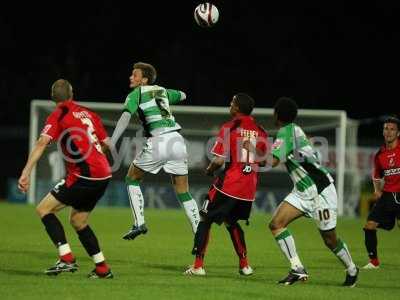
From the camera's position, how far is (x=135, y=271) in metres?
10.7

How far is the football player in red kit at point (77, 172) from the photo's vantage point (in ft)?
31.6

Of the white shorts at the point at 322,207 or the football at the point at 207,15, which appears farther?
the football at the point at 207,15

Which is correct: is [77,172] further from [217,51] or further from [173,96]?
[217,51]

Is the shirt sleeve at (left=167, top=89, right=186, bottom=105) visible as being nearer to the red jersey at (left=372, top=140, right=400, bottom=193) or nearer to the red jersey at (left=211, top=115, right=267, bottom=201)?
the red jersey at (left=211, top=115, right=267, bottom=201)

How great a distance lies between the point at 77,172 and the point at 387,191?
4623mm

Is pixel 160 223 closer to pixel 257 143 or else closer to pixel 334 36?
pixel 257 143

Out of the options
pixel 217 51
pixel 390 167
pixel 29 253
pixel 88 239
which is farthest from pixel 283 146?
pixel 217 51

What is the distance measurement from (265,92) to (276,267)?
20.6 meters

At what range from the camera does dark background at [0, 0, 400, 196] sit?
104 ft

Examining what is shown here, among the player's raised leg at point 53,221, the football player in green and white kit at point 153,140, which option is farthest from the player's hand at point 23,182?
the football player in green and white kit at point 153,140

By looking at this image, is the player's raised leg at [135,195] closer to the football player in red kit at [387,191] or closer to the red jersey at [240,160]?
the red jersey at [240,160]

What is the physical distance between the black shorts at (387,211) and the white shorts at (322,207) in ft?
9.35

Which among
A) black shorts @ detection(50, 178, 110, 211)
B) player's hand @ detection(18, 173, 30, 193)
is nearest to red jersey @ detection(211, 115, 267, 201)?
black shorts @ detection(50, 178, 110, 211)

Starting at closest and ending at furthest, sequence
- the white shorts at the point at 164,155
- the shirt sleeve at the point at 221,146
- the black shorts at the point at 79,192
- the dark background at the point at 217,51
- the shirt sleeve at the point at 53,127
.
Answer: the shirt sleeve at the point at 53,127
the black shorts at the point at 79,192
the shirt sleeve at the point at 221,146
the white shorts at the point at 164,155
the dark background at the point at 217,51
